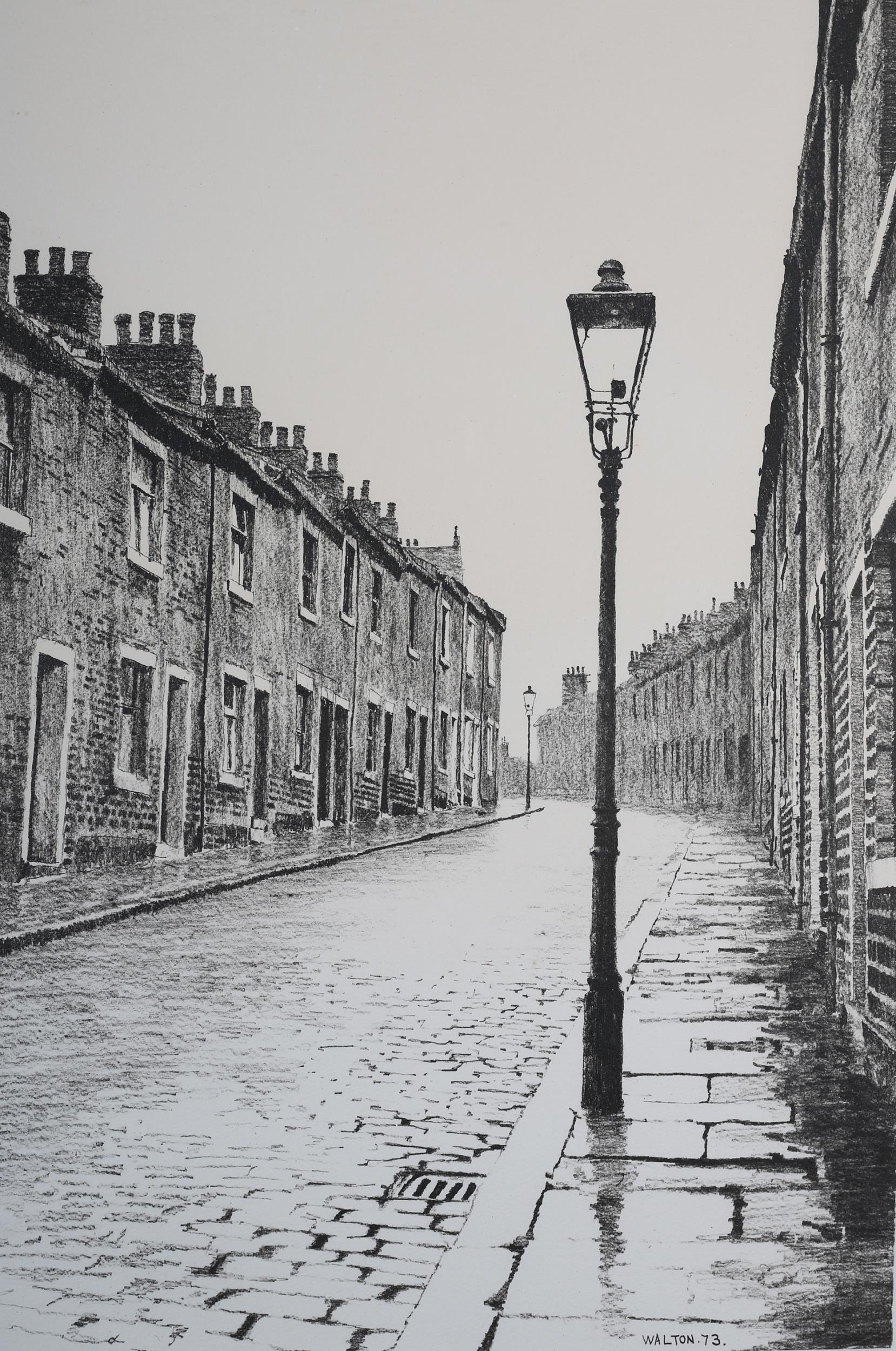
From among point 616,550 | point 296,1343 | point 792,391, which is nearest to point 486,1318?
point 296,1343

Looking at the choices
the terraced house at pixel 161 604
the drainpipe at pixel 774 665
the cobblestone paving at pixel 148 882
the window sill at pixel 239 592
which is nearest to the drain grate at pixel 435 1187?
the cobblestone paving at pixel 148 882

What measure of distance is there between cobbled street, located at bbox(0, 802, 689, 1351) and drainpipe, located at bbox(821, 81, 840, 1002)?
2.02m

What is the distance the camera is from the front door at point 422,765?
34375 mm

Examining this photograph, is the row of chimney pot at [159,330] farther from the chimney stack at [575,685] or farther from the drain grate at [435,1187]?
the chimney stack at [575,685]

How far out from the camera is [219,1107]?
630cm

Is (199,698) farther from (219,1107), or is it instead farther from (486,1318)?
(486,1318)

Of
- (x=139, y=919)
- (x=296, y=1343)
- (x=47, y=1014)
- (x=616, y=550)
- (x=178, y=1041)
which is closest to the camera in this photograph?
(x=296, y=1343)

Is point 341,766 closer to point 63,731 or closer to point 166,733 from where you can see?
point 166,733

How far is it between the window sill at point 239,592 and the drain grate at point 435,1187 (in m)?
Answer: 16.2

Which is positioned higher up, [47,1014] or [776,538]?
[776,538]

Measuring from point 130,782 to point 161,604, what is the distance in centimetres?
248

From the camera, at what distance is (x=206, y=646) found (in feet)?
65.9

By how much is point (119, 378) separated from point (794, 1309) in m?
14.6

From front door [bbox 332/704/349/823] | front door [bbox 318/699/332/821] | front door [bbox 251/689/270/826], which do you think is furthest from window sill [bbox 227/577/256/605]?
front door [bbox 332/704/349/823]
